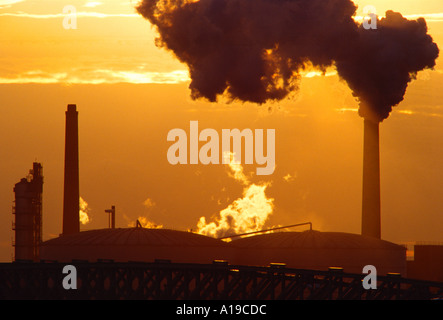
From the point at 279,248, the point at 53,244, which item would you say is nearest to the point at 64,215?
the point at 53,244

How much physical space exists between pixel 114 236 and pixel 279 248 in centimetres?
1101

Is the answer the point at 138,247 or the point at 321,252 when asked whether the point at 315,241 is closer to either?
the point at 321,252

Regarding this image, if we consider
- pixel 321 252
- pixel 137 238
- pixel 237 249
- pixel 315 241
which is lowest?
pixel 321 252

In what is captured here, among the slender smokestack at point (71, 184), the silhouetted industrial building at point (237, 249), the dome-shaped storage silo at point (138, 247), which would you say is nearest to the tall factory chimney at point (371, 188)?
the silhouetted industrial building at point (237, 249)

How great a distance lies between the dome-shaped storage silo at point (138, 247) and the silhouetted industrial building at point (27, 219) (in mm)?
24016

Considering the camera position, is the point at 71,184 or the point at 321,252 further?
the point at 71,184

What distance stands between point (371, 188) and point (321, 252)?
11.4 metres

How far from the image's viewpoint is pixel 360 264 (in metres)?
68.1

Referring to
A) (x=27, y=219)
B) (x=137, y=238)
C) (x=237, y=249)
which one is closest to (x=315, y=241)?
(x=237, y=249)

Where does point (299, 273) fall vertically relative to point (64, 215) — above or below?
below

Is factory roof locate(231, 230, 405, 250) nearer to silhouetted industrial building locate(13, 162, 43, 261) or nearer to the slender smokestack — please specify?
the slender smokestack

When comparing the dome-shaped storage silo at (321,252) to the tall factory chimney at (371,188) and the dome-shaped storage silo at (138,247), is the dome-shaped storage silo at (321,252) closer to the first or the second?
the dome-shaped storage silo at (138,247)

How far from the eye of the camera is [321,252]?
67500 millimetres
